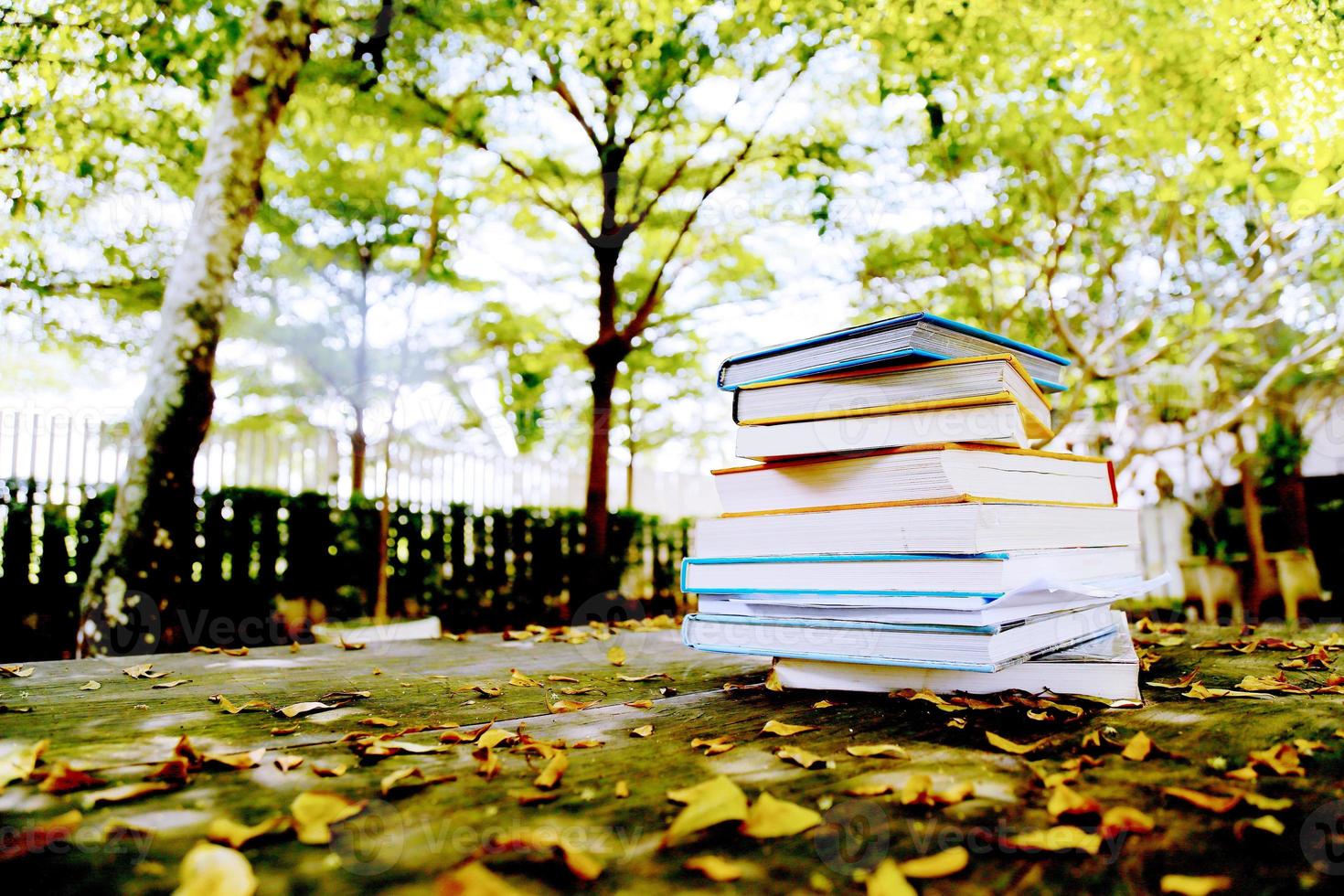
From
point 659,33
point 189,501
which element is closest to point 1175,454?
point 659,33

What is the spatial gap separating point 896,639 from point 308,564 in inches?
232

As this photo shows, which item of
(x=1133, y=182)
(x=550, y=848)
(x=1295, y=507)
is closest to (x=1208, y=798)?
(x=550, y=848)

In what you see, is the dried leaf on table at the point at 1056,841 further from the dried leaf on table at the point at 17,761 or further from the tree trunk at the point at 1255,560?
the tree trunk at the point at 1255,560

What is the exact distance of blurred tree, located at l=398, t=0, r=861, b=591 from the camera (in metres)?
5.20

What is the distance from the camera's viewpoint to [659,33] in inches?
200

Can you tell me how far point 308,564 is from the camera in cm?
600

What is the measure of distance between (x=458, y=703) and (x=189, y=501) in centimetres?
310

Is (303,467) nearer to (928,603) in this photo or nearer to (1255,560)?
(928,603)

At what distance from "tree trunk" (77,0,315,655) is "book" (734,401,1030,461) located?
332cm

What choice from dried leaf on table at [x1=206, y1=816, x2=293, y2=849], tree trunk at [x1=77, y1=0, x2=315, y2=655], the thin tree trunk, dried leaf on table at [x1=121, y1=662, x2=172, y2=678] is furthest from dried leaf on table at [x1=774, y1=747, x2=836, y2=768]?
the thin tree trunk

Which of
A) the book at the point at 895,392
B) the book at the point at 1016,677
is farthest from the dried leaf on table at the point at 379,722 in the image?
the book at the point at 895,392

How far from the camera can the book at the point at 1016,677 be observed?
1.08 m

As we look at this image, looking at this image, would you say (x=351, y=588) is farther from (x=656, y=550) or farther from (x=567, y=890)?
(x=567, y=890)

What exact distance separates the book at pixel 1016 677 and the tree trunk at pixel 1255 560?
722 centimetres
